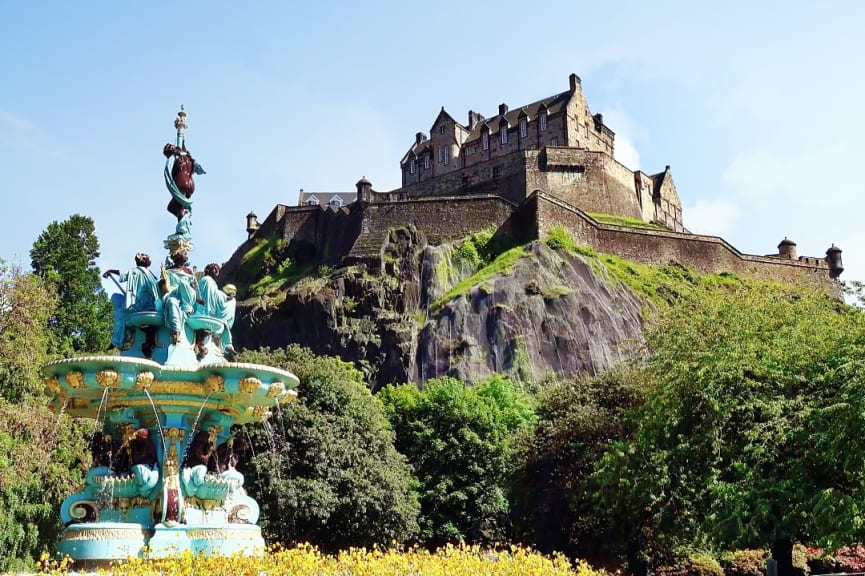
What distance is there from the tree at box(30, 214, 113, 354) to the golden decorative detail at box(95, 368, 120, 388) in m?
26.6

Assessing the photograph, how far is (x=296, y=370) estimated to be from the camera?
30.3 m

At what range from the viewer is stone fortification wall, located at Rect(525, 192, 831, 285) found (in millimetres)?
61938

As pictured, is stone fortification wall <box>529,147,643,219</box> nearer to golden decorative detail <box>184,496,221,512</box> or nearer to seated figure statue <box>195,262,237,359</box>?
seated figure statue <box>195,262,237,359</box>

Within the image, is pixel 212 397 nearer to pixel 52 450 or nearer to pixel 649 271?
pixel 52 450

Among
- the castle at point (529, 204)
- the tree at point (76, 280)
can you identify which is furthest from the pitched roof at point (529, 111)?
the tree at point (76, 280)

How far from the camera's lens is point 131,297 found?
15266mm

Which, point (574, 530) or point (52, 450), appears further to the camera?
point (574, 530)

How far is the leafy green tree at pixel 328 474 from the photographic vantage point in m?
27.1

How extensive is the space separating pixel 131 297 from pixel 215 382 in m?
2.50

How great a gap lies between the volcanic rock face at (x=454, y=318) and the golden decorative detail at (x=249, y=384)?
3628 cm

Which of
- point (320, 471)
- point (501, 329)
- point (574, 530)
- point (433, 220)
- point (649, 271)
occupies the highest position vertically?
point (433, 220)

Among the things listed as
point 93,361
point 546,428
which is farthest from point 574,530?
point 93,361

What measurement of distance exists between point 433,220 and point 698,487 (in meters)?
44.9

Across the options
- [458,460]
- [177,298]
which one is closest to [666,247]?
[458,460]
